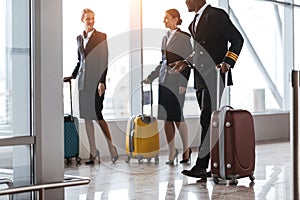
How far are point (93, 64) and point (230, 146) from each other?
228cm

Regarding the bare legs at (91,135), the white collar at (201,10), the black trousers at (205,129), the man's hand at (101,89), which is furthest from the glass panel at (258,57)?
the black trousers at (205,129)

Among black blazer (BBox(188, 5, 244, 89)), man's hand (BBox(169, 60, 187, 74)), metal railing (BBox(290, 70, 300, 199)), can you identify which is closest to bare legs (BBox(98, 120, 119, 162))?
man's hand (BBox(169, 60, 187, 74))

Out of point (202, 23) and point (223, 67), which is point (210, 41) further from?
point (223, 67)

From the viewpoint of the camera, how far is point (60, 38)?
339 cm

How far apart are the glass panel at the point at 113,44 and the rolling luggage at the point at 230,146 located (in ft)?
9.78

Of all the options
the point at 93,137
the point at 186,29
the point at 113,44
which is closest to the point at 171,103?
the point at 93,137

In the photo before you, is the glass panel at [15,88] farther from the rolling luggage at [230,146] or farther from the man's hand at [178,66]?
the man's hand at [178,66]

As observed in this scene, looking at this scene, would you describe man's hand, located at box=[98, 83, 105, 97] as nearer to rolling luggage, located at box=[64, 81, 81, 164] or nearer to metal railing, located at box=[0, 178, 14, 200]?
rolling luggage, located at box=[64, 81, 81, 164]

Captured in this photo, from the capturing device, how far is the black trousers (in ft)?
16.8

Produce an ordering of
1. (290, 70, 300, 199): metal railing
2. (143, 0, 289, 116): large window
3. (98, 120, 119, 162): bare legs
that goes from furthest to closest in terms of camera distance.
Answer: (143, 0, 289, 116): large window
(98, 120, 119, 162): bare legs
(290, 70, 300, 199): metal railing

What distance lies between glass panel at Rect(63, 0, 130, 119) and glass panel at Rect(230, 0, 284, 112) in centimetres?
240

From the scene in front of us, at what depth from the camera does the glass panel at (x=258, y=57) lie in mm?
10086

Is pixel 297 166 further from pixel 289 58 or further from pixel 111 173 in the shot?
pixel 289 58

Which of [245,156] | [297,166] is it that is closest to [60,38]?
[297,166]
